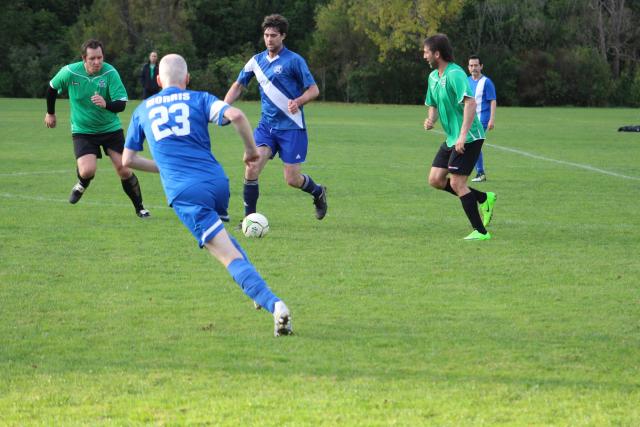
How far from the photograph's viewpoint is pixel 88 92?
11.9m

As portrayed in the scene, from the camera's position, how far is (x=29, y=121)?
32750mm

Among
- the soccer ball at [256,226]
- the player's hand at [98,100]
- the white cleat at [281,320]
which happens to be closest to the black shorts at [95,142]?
the player's hand at [98,100]

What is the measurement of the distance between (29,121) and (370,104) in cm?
2982

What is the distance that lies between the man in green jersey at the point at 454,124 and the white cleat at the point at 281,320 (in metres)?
4.36

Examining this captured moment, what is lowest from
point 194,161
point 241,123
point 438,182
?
point 438,182

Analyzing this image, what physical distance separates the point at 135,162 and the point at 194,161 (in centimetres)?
67

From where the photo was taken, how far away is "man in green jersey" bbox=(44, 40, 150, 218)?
11.9m

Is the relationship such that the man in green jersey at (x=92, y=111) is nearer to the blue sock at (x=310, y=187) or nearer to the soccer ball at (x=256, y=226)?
the blue sock at (x=310, y=187)

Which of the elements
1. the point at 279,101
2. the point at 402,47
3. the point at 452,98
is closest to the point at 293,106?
the point at 279,101

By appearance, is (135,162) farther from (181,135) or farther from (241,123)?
(241,123)

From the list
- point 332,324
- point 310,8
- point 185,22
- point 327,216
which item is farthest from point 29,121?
point 310,8

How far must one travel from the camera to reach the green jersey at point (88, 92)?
1193cm

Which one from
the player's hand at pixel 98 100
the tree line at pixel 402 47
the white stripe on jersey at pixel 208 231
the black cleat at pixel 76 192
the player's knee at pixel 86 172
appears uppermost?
the player's hand at pixel 98 100

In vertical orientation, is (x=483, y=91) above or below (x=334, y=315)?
above
